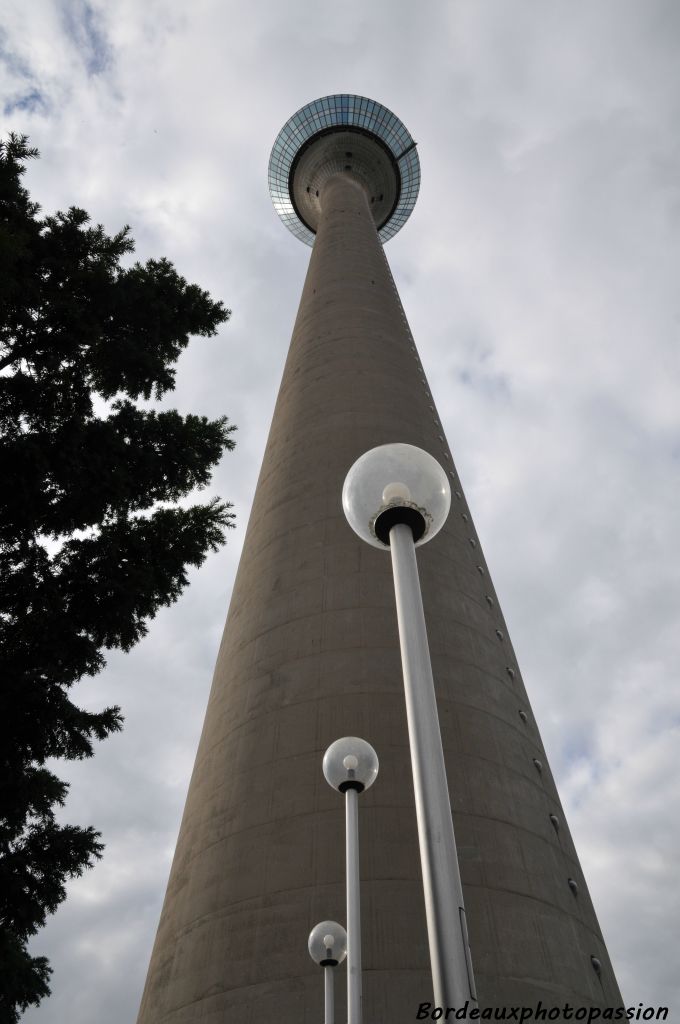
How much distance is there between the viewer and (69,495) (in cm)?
995

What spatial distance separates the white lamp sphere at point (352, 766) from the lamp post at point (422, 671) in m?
2.55

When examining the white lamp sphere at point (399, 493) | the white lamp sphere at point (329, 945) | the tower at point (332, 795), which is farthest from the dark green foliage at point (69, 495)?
the white lamp sphere at point (399, 493)

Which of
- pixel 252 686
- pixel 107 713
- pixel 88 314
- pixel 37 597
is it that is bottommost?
pixel 107 713

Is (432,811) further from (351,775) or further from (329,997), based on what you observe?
(329,997)

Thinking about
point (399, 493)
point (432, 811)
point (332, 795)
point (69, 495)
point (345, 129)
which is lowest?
point (432, 811)

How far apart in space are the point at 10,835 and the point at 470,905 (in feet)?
17.2

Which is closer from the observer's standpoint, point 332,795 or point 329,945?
point 329,945

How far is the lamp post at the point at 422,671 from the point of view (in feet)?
9.66

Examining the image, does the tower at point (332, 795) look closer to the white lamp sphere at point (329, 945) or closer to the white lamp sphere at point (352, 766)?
the white lamp sphere at point (329, 945)

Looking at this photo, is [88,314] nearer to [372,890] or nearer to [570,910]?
[372,890]

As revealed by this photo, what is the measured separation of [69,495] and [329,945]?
650cm

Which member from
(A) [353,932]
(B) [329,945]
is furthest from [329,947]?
(A) [353,932]

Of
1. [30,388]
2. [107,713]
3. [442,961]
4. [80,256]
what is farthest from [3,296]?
[442,961]

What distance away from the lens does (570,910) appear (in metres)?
8.88
